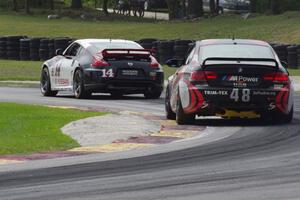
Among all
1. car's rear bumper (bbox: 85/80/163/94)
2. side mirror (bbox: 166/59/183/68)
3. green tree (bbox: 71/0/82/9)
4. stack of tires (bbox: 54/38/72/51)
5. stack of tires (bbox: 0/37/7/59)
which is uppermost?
side mirror (bbox: 166/59/183/68)

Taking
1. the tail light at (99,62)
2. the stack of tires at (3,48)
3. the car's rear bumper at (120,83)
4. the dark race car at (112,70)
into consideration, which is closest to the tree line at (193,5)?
the stack of tires at (3,48)

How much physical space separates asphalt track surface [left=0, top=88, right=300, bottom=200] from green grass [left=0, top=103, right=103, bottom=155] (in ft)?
3.51

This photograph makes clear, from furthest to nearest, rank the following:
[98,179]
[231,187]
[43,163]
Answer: [43,163]
[98,179]
[231,187]

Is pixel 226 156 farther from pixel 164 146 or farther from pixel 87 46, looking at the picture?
pixel 87 46

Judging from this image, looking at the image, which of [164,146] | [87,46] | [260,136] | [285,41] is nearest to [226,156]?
[164,146]

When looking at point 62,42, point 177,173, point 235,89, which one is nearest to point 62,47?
point 62,42

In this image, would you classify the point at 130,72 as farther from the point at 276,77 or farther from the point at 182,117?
the point at 276,77

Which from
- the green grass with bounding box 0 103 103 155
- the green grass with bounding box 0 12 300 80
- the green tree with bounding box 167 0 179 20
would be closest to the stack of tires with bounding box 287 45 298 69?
the green grass with bounding box 0 12 300 80

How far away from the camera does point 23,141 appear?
14.3m

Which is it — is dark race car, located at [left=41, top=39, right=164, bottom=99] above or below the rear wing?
below

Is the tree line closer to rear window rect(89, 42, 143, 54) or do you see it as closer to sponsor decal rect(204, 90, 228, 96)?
rear window rect(89, 42, 143, 54)

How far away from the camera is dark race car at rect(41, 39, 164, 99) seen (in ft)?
76.1

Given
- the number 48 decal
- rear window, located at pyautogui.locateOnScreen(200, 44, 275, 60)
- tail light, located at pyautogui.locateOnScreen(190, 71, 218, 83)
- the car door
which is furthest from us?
the car door

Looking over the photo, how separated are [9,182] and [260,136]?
16.7 ft
